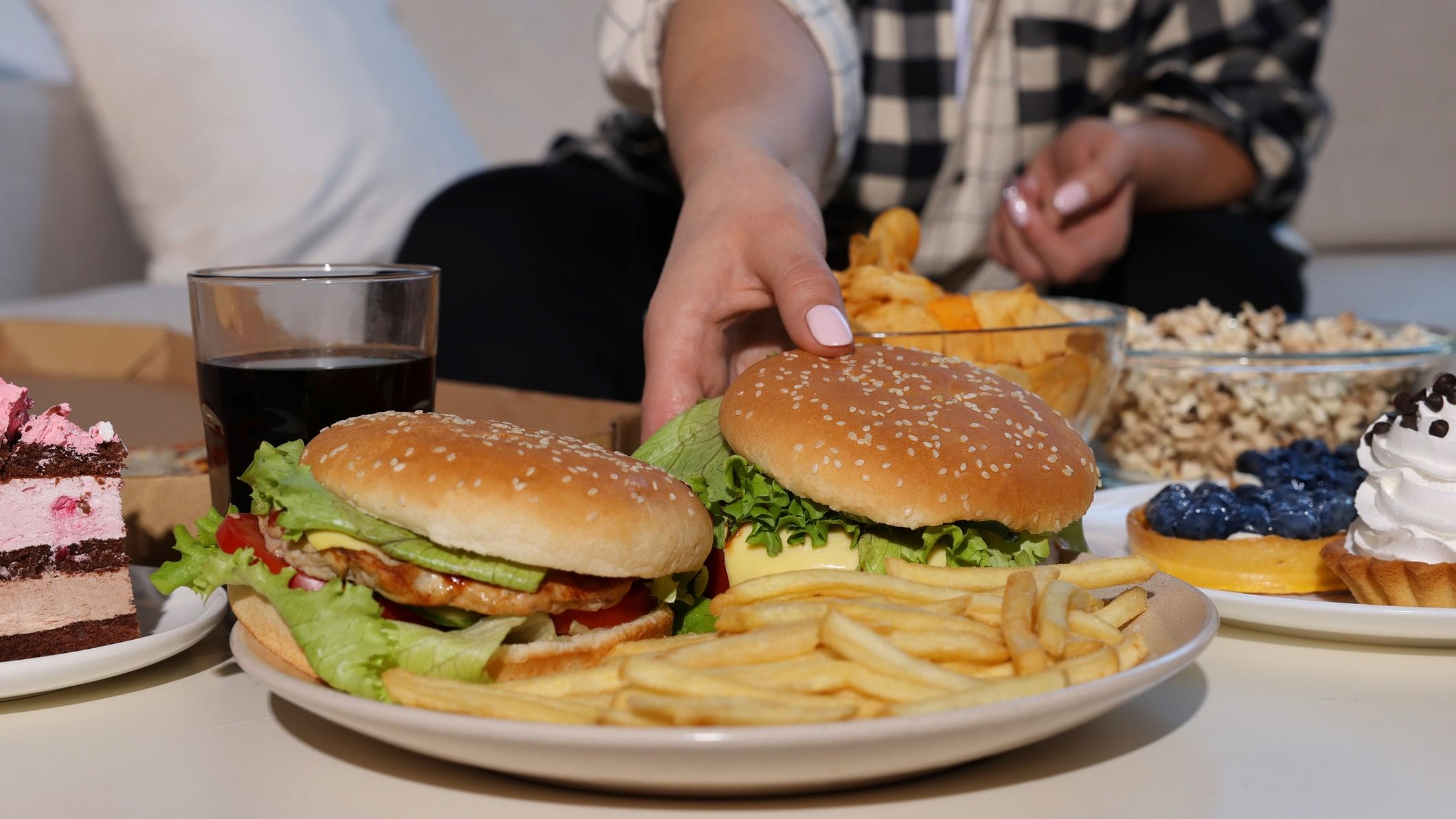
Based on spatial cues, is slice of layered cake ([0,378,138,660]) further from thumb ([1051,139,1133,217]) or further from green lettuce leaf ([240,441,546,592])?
thumb ([1051,139,1133,217])

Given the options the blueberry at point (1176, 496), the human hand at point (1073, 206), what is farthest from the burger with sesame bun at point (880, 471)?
the human hand at point (1073, 206)

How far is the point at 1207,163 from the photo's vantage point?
2732 millimetres

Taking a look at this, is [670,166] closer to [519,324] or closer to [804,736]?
[519,324]

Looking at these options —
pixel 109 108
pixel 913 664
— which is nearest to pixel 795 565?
pixel 913 664

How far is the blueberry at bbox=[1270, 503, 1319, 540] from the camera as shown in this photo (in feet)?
3.91

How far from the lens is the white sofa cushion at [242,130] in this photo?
3.26 m

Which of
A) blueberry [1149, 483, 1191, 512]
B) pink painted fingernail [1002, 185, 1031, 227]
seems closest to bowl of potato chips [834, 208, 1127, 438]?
blueberry [1149, 483, 1191, 512]

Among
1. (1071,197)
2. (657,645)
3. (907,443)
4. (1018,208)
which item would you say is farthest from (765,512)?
(1018,208)

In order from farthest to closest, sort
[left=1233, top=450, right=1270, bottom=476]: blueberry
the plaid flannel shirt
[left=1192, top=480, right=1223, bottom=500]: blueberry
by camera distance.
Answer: the plaid flannel shirt < [left=1233, top=450, right=1270, bottom=476]: blueberry < [left=1192, top=480, right=1223, bottom=500]: blueberry

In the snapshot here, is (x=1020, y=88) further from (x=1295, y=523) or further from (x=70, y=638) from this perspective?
(x=70, y=638)

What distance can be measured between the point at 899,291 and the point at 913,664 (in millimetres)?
796

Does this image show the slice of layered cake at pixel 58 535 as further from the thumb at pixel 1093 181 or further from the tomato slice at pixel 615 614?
the thumb at pixel 1093 181

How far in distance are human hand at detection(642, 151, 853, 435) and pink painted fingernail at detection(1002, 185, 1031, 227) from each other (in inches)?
43.4

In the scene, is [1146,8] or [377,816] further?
[1146,8]
